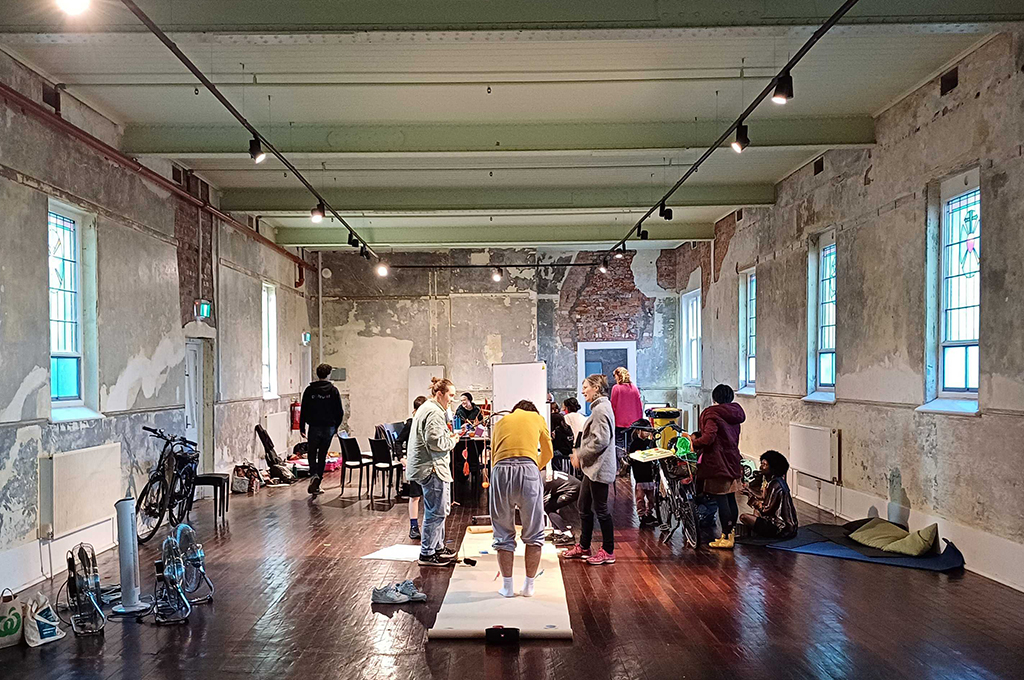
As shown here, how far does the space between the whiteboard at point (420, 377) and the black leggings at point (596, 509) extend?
34.0 ft

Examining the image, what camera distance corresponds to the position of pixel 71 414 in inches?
294

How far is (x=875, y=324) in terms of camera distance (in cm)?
855

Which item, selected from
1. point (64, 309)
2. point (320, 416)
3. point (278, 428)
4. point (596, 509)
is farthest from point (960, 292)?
point (278, 428)

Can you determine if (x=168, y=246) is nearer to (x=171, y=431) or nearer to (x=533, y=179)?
(x=171, y=431)

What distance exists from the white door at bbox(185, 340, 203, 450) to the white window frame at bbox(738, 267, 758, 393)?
8138 mm

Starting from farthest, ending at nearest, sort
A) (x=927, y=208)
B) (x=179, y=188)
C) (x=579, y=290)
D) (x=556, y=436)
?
(x=579, y=290) < (x=556, y=436) < (x=179, y=188) < (x=927, y=208)

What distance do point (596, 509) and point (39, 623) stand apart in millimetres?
4118

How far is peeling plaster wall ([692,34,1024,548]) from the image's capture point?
6355 millimetres

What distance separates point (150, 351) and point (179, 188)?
→ 6.82 feet

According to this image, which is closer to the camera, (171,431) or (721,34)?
(721,34)

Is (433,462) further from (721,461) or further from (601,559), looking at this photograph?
(721,461)

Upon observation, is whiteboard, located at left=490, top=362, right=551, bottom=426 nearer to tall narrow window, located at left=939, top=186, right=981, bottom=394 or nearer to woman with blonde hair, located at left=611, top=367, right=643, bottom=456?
woman with blonde hair, located at left=611, top=367, right=643, bottom=456

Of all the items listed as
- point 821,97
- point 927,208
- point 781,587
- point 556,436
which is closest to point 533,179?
point 556,436

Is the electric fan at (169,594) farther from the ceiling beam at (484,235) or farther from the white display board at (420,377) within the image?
the white display board at (420,377)
